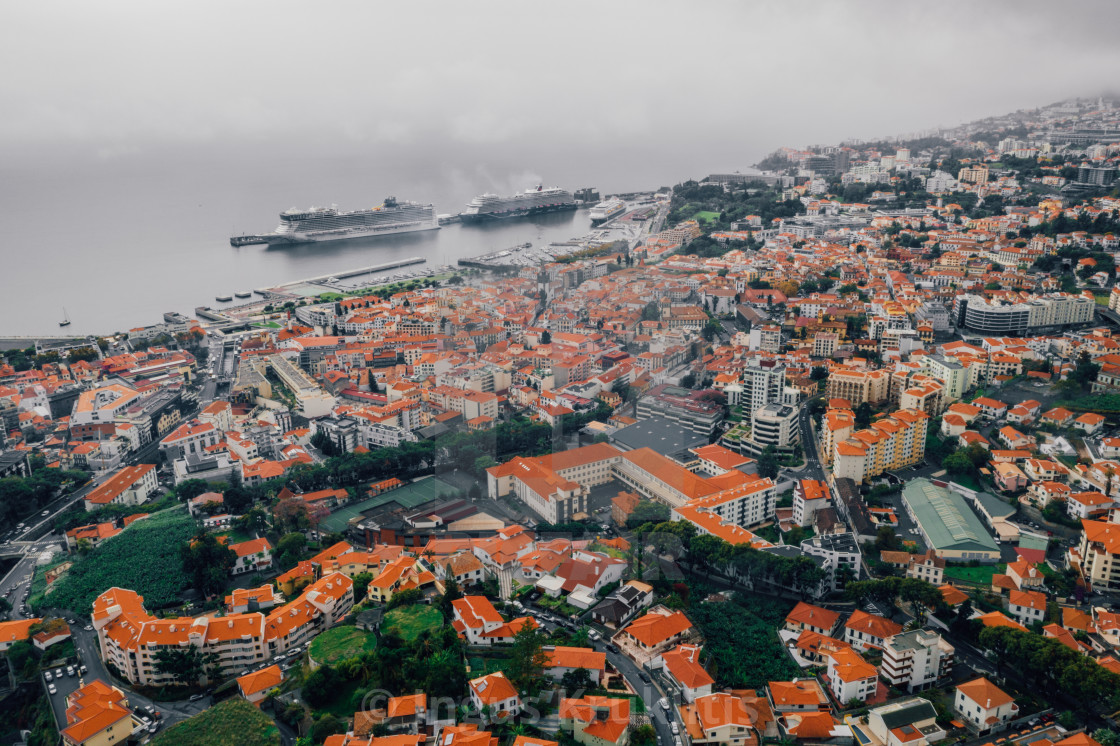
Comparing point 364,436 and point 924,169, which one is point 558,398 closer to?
point 364,436

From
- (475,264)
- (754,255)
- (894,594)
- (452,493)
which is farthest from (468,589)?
(475,264)

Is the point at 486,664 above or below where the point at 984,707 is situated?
above

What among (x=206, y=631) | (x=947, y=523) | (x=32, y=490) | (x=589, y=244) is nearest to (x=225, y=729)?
(x=206, y=631)

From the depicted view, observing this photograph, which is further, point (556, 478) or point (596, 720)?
point (556, 478)

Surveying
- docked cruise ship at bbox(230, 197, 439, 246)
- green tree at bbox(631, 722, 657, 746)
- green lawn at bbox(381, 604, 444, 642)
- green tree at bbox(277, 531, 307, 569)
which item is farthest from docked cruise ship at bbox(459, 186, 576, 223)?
green tree at bbox(631, 722, 657, 746)

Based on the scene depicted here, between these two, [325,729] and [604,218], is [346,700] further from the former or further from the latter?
[604,218]
